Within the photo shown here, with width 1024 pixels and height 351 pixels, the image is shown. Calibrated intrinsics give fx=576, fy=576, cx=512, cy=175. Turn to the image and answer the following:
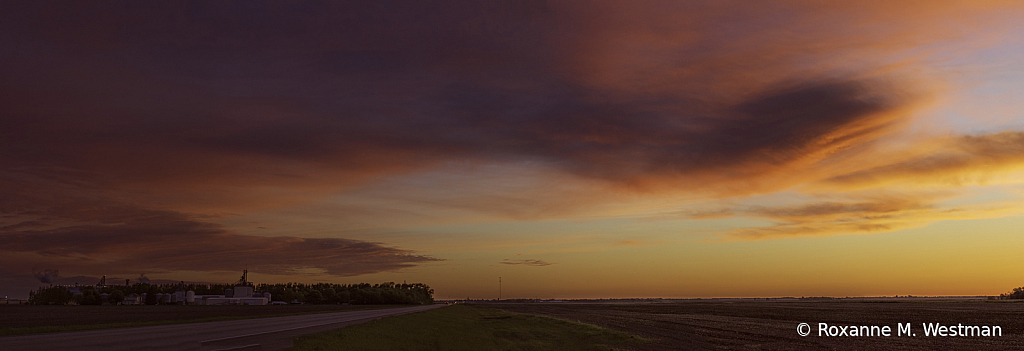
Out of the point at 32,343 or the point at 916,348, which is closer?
the point at 32,343

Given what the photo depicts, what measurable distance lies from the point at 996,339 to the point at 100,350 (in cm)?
6026

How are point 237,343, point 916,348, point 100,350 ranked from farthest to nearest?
point 916,348 < point 237,343 < point 100,350

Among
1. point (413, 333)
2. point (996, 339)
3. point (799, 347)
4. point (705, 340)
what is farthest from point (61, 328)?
point (996, 339)

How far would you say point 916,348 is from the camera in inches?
1569

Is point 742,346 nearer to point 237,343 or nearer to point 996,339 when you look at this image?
point 996,339

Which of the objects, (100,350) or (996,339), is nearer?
(100,350)

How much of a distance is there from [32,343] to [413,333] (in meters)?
24.4

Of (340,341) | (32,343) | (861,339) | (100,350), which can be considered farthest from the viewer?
(861,339)

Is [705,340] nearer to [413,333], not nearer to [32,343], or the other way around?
[413,333]

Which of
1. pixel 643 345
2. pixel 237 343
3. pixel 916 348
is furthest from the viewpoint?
pixel 643 345

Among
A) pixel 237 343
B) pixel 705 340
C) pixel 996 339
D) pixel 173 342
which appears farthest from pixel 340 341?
pixel 996 339

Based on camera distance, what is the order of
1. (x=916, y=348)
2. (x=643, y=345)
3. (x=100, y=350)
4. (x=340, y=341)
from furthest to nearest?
(x=643, y=345) < (x=916, y=348) < (x=340, y=341) < (x=100, y=350)

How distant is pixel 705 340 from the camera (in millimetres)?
47531

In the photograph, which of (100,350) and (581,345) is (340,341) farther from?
(581,345)
